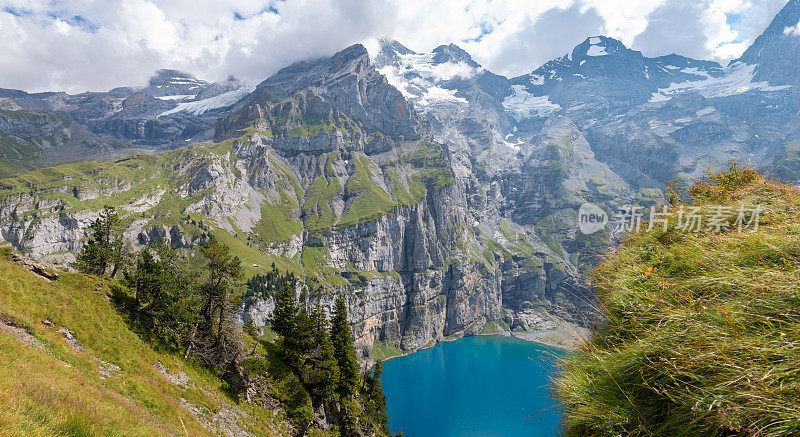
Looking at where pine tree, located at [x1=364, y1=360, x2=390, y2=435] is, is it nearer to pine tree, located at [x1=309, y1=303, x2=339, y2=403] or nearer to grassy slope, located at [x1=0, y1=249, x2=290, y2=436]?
pine tree, located at [x1=309, y1=303, x2=339, y2=403]

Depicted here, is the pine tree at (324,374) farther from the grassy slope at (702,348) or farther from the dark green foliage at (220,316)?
the grassy slope at (702,348)

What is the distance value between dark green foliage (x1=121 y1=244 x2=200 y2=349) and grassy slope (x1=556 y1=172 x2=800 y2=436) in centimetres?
3020

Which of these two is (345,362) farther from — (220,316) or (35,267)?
(35,267)

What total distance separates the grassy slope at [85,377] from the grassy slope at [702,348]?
7.75 metres

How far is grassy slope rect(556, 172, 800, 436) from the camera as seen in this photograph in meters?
2.54

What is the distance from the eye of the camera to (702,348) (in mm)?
3215

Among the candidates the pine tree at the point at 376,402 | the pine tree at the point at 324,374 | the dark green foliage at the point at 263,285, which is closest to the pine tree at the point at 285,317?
the pine tree at the point at 324,374

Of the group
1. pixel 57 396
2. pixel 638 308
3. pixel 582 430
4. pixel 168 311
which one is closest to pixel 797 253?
pixel 638 308

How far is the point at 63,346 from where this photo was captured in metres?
16.9

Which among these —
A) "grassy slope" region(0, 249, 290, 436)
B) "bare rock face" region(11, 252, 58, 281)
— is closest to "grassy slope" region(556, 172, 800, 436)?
"grassy slope" region(0, 249, 290, 436)

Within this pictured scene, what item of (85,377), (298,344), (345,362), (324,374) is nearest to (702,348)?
(85,377)

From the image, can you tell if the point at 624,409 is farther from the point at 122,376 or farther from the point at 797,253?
the point at 122,376

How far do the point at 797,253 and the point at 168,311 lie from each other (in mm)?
32930

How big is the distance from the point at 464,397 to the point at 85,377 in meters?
149
